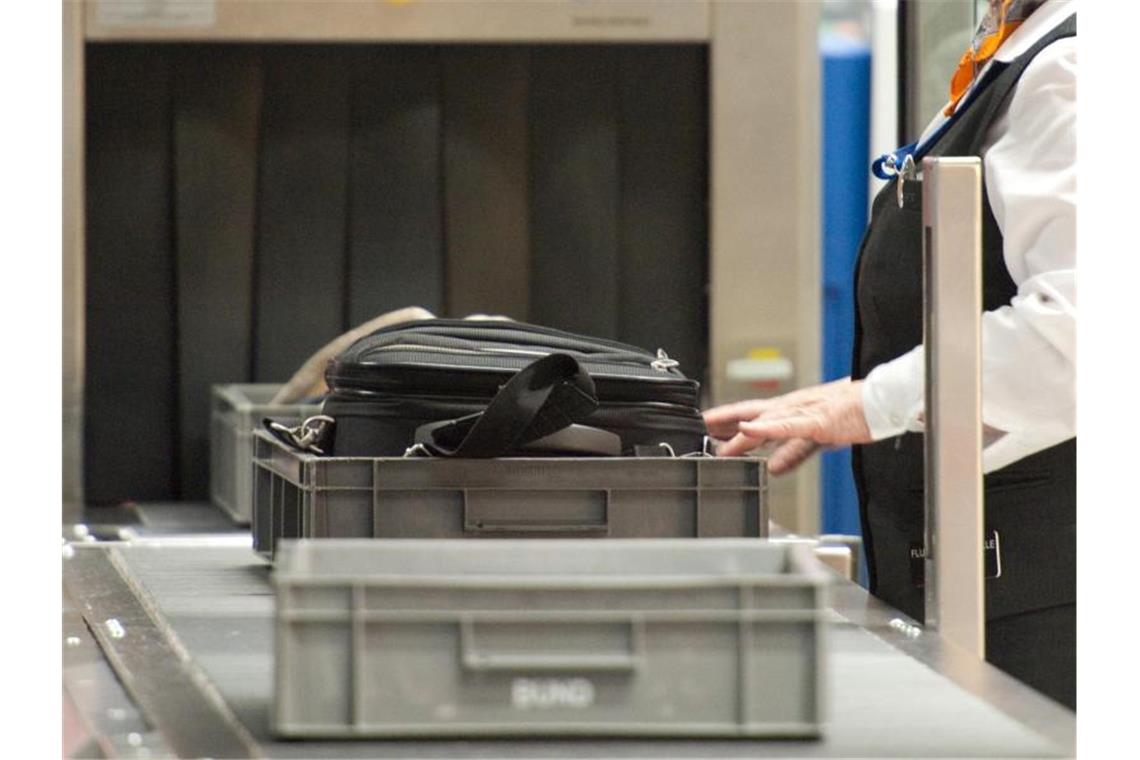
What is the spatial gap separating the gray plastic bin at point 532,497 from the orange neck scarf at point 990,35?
24.6 inches

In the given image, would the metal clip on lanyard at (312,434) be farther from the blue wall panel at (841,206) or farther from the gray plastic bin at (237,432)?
the blue wall panel at (841,206)

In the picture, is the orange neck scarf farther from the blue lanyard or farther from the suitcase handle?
the suitcase handle

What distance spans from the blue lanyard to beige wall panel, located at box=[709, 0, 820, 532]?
1.06 metres

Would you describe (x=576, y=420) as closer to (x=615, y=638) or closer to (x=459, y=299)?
(x=615, y=638)

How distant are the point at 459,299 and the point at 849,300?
0.72m

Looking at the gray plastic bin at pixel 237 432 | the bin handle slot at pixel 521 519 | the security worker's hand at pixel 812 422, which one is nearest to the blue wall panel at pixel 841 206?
the gray plastic bin at pixel 237 432

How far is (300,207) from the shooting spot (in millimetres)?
3111

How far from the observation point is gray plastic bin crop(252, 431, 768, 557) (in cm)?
164

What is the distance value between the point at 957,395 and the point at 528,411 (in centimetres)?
36

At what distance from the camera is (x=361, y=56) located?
3084 millimetres

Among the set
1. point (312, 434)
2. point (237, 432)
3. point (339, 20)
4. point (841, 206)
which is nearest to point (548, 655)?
point (312, 434)

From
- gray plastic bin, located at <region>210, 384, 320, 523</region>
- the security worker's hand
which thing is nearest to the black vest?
the security worker's hand

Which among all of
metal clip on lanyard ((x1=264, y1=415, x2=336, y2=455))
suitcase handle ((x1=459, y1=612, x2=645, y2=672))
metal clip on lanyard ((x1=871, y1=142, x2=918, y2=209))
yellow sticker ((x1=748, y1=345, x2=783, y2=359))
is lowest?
suitcase handle ((x1=459, y1=612, x2=645, y2=672))

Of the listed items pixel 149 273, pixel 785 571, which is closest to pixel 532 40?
pixel 149 273
